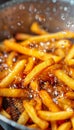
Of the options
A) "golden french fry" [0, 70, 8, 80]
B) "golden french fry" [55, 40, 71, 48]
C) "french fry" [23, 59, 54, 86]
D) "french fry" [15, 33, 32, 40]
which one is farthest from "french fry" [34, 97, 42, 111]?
"french fry" [15, 33, 32, 40]

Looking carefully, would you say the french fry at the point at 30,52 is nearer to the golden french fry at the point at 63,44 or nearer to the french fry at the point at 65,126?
the golden french fry at the point at 63,44

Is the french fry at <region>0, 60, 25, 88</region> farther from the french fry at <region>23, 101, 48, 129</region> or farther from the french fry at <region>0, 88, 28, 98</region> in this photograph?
the french fry at <region>23, 101, 48, 129</region>

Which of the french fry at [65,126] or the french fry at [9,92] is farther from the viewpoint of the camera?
the french fry at [9,92]

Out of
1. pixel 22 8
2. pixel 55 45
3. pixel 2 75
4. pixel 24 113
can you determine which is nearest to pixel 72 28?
pixel 55 45

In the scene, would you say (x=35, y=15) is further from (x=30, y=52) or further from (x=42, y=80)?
(x=42, y=80)

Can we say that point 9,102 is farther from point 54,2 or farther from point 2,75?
point 54,2

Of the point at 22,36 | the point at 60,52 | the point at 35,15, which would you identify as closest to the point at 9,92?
the point at 60,52

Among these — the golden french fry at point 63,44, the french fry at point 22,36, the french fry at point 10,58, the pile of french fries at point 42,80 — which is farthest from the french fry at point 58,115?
the french fry at point 22,36

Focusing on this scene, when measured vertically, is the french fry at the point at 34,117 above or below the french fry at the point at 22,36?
below
